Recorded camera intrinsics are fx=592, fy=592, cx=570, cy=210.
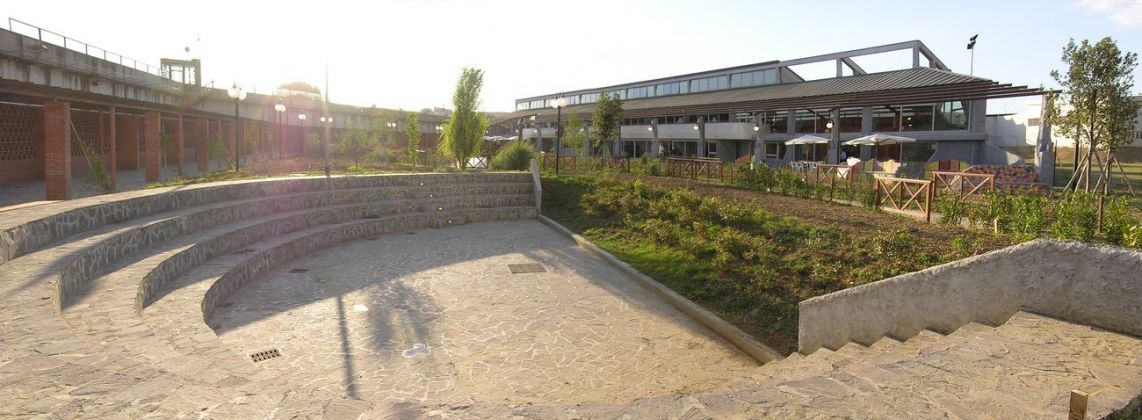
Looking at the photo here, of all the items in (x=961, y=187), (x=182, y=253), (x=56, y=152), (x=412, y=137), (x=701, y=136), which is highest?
(x=701, y=136)

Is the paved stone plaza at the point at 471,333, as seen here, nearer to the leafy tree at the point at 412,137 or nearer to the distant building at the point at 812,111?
the leafy tree at the point at 412,137

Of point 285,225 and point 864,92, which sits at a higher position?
point 864,92

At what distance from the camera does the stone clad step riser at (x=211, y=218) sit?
600 centimetres

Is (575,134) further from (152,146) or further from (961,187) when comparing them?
(961,187)

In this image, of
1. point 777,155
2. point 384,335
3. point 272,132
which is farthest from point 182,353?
point 272,132

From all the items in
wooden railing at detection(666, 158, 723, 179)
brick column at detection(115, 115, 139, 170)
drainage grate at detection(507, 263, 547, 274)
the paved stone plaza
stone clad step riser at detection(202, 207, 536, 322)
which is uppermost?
brick column at detection(115, 115, 139, 170)

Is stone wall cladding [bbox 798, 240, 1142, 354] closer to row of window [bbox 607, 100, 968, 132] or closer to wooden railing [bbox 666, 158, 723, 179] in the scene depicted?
wooden railing [bbox 666, 158, 723, 179]

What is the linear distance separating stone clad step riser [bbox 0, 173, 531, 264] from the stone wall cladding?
8.44m

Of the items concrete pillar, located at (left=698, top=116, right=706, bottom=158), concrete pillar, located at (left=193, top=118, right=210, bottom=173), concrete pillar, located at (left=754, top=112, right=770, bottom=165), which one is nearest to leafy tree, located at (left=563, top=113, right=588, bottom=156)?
concrete pillar, located at (left=698, top=116, right=706, bottom=158)

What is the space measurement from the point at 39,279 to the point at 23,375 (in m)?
2.32

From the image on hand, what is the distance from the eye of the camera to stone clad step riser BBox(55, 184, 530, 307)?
6004 millimetres

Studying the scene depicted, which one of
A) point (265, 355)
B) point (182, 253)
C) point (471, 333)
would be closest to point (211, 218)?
point (182, 253)

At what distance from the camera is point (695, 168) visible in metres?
22.8

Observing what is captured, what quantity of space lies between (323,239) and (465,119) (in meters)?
11.4
